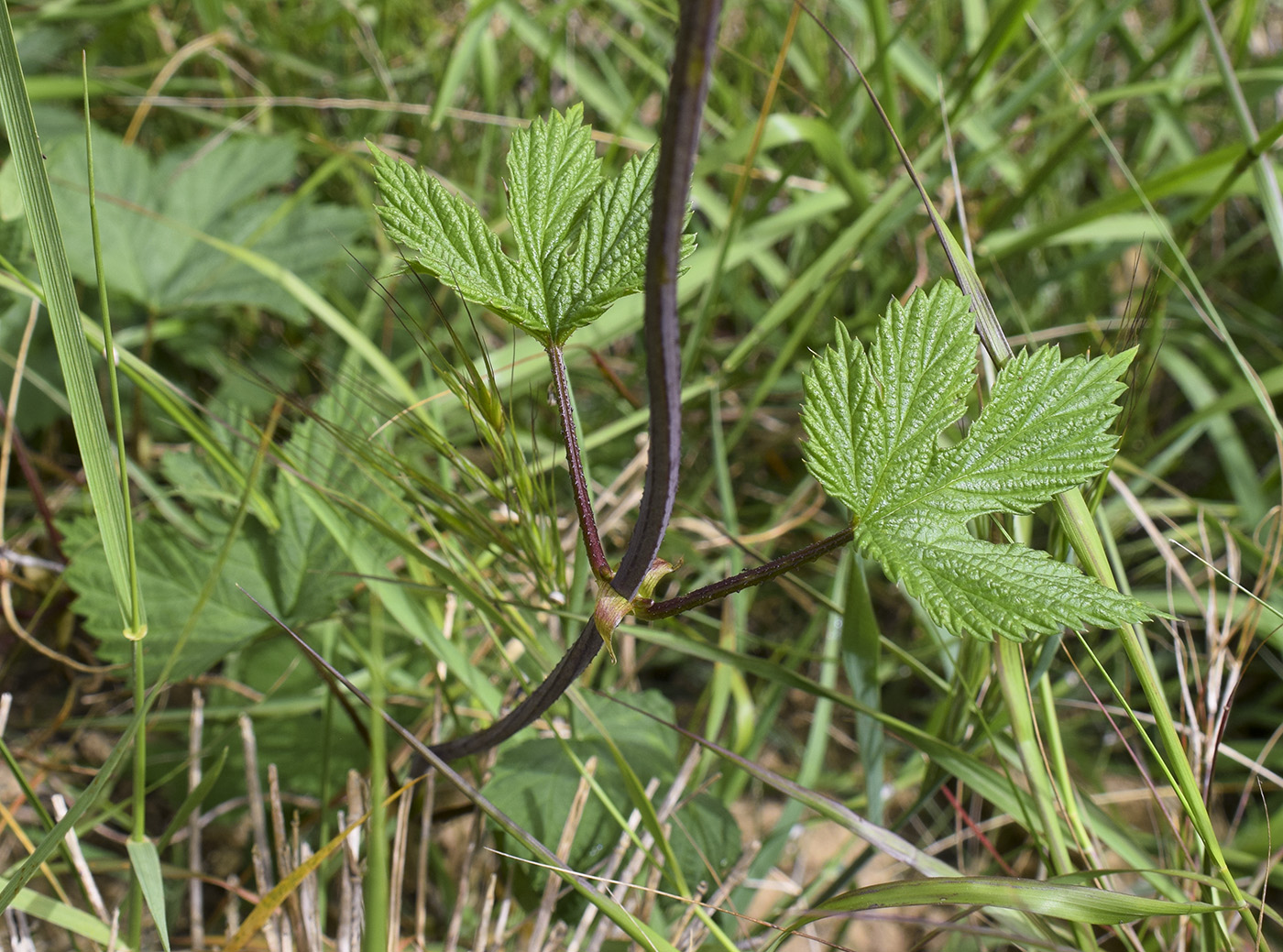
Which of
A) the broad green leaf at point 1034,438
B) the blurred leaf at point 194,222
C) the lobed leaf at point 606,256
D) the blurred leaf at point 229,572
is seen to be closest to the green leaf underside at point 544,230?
the lobed leaf at point 606,256

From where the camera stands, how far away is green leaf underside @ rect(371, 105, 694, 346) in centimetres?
70

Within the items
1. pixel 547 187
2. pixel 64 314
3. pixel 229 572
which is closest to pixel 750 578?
pixel 547 187

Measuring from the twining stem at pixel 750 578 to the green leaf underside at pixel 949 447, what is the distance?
26 mm

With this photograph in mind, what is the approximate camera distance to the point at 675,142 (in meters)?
0.43

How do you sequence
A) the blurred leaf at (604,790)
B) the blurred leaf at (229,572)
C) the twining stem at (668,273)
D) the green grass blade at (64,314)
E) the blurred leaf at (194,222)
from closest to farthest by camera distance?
the twining stem at (668,273) → the green grass blade at (64,314) → the blurred leaf at (604,790) → the blurred leaf at (229,572) → the blurred leaf at (194,222)

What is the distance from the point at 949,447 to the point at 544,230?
0.35 m

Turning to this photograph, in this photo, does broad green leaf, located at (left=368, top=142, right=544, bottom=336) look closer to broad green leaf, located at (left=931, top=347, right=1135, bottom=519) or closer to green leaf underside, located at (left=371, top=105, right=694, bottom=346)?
green leaf underside, located at (left=371, top=105, right=694, bottom=346)

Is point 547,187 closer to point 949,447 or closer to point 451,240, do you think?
point 451,240

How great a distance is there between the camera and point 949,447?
683 mm

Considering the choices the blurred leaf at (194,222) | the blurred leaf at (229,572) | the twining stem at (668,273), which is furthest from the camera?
the blurred leaf at (194,222)

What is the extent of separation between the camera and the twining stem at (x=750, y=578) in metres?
0.64

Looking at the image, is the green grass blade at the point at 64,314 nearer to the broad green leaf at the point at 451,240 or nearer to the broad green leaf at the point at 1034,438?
the broad green leaf at the point at 451,240

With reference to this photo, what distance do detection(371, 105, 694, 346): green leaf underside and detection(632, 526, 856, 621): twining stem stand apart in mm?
216

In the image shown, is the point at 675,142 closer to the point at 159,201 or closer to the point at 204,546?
the point at 204,546
